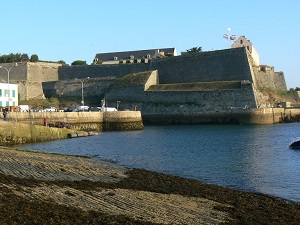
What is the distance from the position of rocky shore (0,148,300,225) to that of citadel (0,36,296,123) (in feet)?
167

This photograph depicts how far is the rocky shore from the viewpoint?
10.5m

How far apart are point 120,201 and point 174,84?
66049mm

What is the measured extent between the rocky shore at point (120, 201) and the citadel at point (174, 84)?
167ft

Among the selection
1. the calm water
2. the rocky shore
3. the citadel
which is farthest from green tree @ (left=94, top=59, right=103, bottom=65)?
the rocky shore

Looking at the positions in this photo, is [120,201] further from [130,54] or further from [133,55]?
[130,54]

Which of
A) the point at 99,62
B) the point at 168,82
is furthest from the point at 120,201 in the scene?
the point at 99,62

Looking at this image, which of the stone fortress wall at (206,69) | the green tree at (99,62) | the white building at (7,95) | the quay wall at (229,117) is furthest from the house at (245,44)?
the white building at (7,95)

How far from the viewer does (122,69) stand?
9025 cm

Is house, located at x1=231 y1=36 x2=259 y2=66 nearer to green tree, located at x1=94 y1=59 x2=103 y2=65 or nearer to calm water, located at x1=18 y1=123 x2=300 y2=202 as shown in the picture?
green tree, located at x1=94 y1=59 x2=103 y2=65

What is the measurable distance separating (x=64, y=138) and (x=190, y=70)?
132 feet

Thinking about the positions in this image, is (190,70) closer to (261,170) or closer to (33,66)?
(33,66)

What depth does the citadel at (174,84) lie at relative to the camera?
69.8 m

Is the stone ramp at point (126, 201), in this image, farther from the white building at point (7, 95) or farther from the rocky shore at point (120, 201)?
the white building at point (7, 95)

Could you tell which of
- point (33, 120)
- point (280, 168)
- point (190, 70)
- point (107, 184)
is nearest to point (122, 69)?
point (190, 70)
